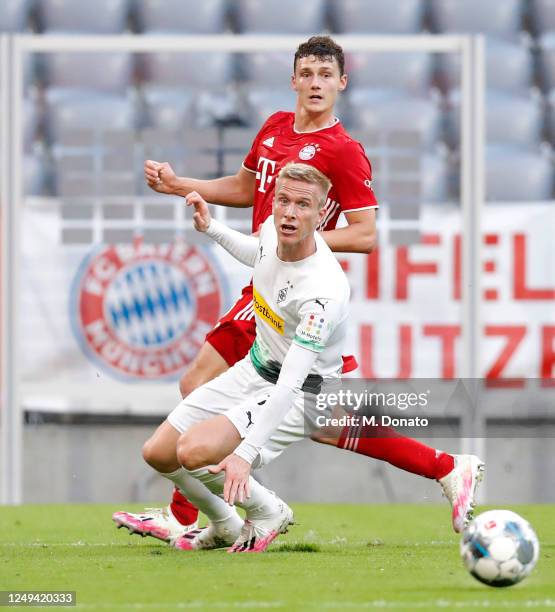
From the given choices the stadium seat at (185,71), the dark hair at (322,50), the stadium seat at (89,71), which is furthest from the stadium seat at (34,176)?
the dark hair at (322,50)

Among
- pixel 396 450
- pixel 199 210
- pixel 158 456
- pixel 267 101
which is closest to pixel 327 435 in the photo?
pixel 396 450

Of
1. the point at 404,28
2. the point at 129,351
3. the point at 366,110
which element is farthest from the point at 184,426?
the point at 404,28

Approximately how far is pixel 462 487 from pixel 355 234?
1101 millimetres

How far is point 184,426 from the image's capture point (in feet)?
20.4

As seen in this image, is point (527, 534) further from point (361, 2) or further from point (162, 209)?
point (361, 2)

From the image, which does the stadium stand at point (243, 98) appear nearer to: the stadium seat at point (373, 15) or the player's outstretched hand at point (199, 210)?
the stadium seat at point (373, 15)

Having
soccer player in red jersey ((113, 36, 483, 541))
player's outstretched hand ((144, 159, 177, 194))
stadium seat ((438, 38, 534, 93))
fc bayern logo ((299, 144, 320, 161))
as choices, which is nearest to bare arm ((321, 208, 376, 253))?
soccer player in red jersey ((113, 36, 483, 541))

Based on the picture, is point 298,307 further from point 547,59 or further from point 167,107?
point 547,59

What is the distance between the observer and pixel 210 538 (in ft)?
20.6

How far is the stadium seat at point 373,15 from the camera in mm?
10578

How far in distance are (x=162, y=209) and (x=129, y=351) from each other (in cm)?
87

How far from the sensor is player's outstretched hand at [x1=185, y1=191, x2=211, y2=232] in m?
6.01

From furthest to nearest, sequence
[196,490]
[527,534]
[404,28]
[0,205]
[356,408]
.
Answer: [404,28]
[0,205]
[356,408]
[196,490]
[527,534]

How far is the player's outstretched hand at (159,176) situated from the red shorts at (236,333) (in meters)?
0.55
